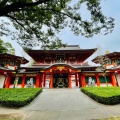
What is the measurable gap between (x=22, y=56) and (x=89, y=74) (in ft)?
42.8

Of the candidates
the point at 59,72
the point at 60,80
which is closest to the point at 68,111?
the point at 59,72

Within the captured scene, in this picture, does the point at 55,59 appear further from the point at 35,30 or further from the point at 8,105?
the point at 8,105

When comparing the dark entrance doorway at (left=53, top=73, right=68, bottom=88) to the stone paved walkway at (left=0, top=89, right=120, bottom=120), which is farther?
the dark entrance doorway at (left=53, top=73, right=68, bottom=88)

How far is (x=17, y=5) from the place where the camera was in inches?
213

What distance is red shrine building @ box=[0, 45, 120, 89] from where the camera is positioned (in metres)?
18.1

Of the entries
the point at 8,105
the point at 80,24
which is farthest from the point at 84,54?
the point at 8,105

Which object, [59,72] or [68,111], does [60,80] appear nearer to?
[59,72]

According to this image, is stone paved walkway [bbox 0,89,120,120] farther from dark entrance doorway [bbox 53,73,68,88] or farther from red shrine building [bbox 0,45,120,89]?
dark entrance doorway [bbox 53,73,68,88]

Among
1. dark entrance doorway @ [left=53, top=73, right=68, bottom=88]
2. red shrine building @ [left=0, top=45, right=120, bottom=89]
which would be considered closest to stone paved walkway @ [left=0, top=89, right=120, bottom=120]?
red shrine building @ [left=0, top=45, right=120, bottom=89]

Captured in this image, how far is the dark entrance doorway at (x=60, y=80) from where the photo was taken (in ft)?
66.1

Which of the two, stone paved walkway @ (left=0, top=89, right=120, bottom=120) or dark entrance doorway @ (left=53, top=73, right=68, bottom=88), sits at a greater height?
dark entrance doorway @ (left=53, top=73, right=68, bottom=88)

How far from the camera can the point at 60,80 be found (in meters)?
20.5

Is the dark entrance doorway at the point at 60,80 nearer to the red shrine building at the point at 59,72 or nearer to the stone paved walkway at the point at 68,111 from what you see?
the red shrine building at the point at 59,72

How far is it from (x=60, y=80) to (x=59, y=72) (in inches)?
73.7
